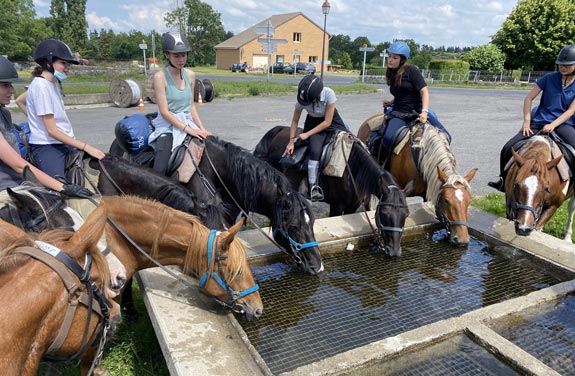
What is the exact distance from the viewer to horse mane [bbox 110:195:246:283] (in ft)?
8.79

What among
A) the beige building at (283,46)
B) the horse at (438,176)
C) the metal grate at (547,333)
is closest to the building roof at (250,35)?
the beige building at (283,46)

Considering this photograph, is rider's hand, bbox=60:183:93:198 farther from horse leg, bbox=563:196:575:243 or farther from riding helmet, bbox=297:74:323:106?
horse leg, bbox=563:196:575:243

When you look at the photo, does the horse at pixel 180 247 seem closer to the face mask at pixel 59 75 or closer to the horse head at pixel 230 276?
the horse head at pixel 230 276

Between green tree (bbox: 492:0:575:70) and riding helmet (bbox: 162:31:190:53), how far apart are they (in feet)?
142

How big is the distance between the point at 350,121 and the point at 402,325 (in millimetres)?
12349

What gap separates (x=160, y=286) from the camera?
10.7 feet

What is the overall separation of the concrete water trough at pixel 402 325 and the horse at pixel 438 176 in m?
0.43

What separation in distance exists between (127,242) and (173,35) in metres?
2.47

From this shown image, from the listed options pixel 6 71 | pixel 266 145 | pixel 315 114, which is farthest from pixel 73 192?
pixel 266 145

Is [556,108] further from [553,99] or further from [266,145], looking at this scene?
[266,145]

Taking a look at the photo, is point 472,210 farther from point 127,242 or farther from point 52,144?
point 52,144

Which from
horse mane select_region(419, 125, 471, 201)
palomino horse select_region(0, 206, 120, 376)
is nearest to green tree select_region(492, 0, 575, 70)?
horse mane select_region(419, 125, 471, 201)

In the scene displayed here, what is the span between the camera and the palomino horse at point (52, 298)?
1479mm

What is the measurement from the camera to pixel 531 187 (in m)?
4.31
